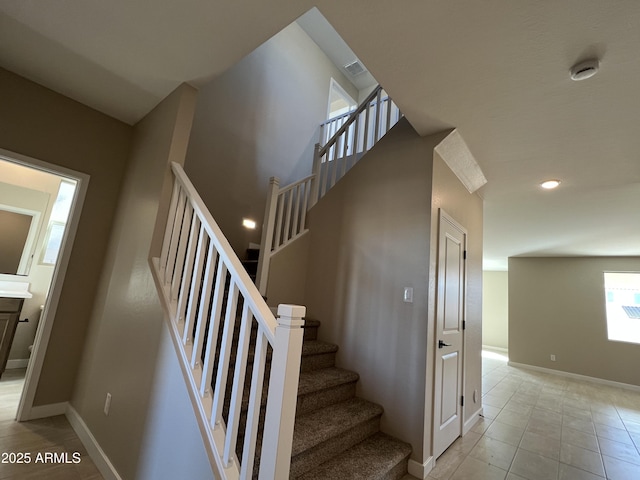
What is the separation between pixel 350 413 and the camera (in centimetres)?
212

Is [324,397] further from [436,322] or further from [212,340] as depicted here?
Answer: [212,340]

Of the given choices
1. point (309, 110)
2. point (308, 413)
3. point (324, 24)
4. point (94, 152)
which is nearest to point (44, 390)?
point (94, 152)

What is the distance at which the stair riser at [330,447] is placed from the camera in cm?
163

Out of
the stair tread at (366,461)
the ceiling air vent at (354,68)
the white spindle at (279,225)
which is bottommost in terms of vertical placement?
the stair tread at (366,461)

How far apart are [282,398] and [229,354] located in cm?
37

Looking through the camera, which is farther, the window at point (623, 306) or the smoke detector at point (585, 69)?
the window at point (623, 306)

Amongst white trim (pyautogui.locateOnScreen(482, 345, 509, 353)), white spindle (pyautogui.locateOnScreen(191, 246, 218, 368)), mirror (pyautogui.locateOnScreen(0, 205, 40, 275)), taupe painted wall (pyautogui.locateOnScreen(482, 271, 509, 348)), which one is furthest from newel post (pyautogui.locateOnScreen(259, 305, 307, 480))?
white trim (pyautogui.locateOnScreen(482, 345, 509, 353))

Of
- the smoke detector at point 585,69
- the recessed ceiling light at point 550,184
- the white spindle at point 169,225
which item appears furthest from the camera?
the recessed ceiling light at point 550,184

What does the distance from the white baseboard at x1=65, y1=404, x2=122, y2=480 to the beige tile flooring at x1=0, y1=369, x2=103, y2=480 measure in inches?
1.1

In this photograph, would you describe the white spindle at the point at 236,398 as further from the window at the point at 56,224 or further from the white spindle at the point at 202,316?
the window at the point at 56,224

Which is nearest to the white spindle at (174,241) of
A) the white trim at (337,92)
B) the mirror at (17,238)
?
the mirror at (17,238)

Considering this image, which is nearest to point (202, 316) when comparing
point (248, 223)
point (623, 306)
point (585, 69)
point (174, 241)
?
point (174, 241)

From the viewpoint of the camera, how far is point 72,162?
8.44 ft

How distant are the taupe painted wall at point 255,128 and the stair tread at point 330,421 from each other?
220 cm
